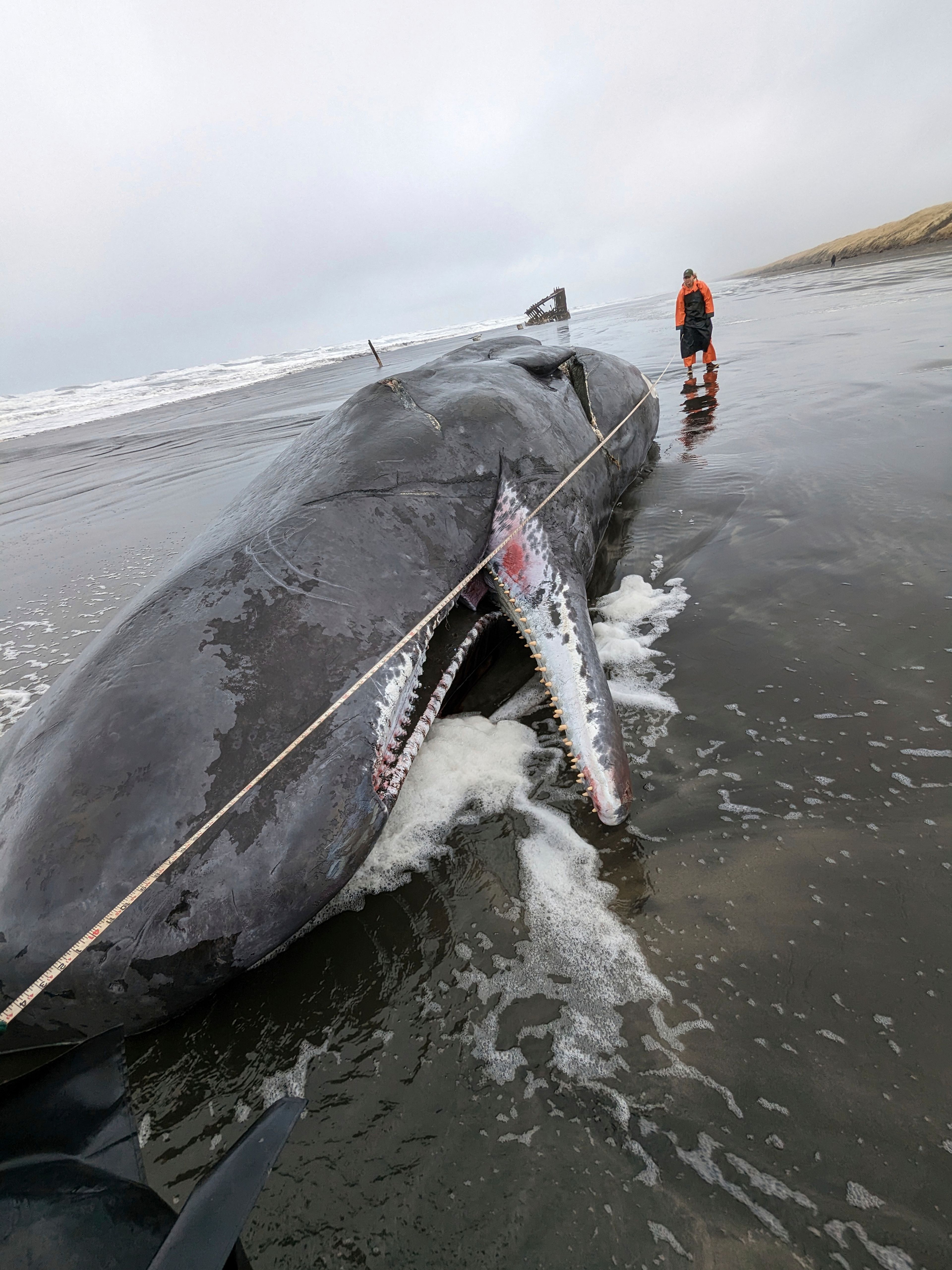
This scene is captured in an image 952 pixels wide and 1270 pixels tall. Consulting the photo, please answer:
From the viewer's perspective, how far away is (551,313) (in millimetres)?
42938

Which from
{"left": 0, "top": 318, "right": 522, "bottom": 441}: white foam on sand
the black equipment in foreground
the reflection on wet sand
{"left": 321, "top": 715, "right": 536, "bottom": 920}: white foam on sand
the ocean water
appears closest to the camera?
the black equipment in foreground

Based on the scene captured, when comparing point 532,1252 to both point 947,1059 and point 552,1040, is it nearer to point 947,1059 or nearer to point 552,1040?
point 552,1040

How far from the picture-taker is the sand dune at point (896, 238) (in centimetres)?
4928

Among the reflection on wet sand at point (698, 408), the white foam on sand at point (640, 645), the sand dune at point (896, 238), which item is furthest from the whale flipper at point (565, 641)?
the sand dune at point (896, 238)

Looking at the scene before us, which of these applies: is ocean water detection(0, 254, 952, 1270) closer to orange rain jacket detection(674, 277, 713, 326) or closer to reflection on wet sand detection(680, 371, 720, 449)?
reflection on wet sand detection(680, 371, 720, 449)

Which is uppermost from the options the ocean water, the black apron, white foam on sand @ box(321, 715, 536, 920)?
the black apron

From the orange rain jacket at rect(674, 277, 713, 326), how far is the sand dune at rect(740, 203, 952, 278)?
39.5m

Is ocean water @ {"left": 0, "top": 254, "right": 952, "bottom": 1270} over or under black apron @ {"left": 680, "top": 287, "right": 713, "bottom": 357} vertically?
under

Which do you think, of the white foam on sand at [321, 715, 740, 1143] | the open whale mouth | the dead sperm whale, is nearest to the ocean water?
the white foam on sand at [321, 715, 740, 1143]

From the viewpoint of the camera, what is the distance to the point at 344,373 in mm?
30188

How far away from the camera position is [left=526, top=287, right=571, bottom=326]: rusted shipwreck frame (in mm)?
37938

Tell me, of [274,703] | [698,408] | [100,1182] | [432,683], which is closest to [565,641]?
[432,683]

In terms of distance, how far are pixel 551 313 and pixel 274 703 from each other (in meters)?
47.4

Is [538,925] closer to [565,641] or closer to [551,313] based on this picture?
[565,641]
